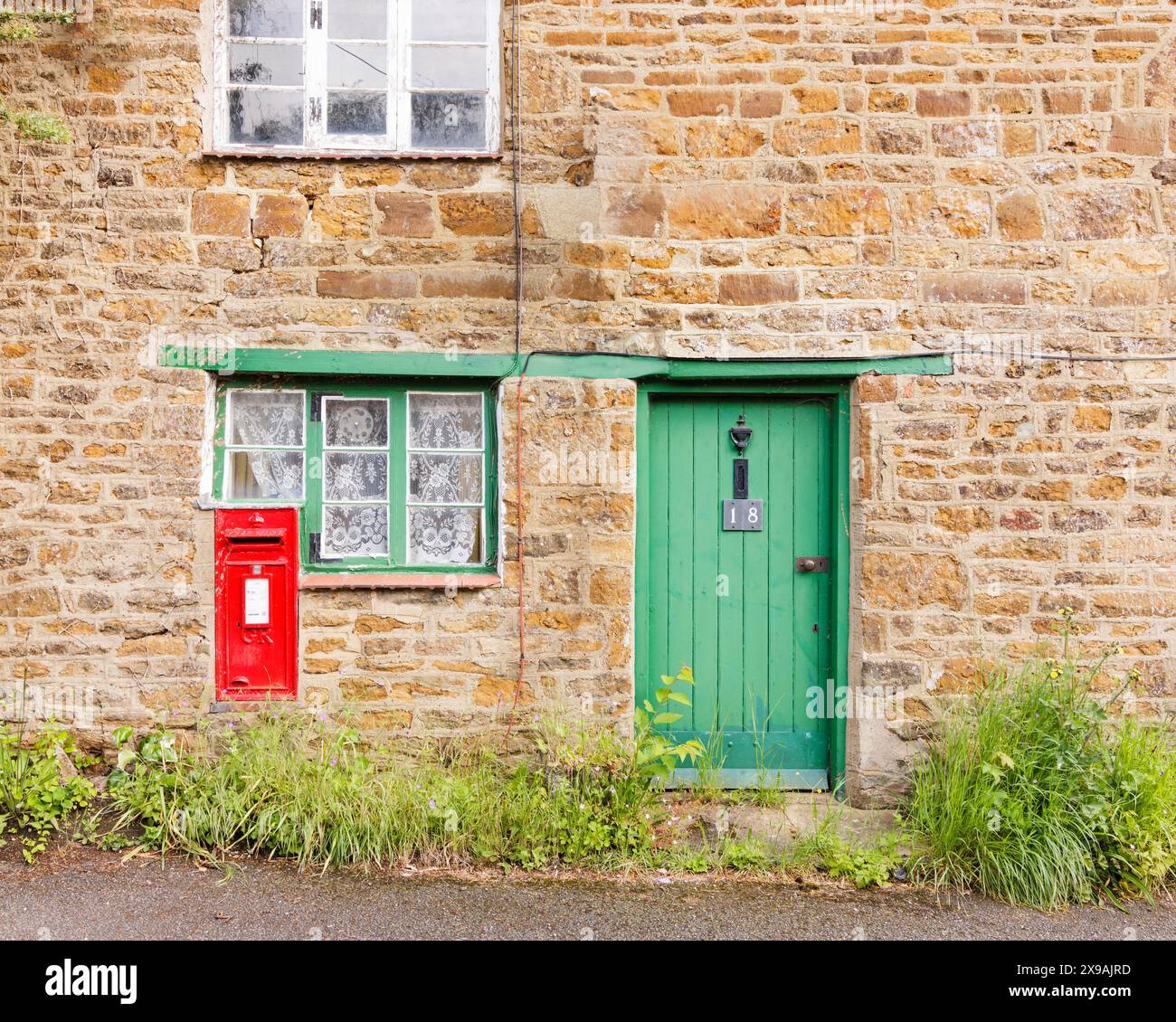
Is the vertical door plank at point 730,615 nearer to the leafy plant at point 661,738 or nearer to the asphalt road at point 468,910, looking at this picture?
the leafy plant at point 661,738

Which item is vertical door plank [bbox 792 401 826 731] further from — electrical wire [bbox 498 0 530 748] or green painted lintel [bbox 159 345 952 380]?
electrical wire [bbox 498 0 530 748]

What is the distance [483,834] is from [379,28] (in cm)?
427

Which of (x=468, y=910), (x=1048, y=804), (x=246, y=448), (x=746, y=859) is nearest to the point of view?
(x=468, y=910)

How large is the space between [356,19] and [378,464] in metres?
2.43

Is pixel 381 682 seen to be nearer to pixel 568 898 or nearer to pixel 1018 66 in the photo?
pixel 568 898

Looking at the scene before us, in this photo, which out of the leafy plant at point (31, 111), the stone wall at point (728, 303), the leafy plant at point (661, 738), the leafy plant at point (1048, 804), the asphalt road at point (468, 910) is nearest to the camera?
the asphalt road at point (468, 910)

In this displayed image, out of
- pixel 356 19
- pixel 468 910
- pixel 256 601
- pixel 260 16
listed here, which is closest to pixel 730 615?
pixel 468 910

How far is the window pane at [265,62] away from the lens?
16.3 ft

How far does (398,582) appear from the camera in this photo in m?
4.80

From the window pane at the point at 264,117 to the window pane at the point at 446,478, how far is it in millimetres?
1893

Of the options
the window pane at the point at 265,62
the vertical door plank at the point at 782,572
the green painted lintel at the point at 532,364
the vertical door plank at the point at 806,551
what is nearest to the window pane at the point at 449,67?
the window pane at the point at 265,62

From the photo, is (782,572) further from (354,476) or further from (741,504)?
(354,476)

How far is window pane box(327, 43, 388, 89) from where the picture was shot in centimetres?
496

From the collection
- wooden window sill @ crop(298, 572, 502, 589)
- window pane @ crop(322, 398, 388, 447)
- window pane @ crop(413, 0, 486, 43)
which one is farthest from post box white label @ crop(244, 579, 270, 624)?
window pane @ crop(413, 0, 486, 43)
